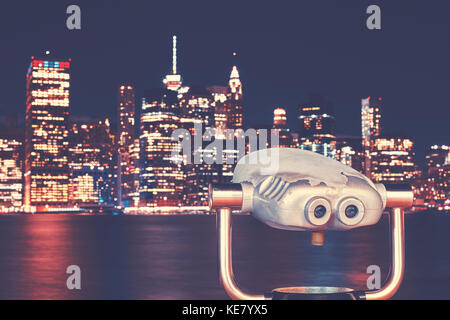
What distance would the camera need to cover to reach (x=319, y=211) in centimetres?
302

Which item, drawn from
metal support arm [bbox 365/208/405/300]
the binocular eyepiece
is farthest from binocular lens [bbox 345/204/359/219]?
metal support arm [bbox 365/208/405/300]

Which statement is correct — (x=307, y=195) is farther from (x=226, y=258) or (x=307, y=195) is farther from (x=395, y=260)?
(x=395, y=260)

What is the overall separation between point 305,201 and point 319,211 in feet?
0.22

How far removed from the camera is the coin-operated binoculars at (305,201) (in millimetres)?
3018

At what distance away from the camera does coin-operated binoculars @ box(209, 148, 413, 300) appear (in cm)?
302

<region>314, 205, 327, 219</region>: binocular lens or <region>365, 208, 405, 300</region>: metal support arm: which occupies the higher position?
<region>314, 205, 327, 219</region>: binocular lens

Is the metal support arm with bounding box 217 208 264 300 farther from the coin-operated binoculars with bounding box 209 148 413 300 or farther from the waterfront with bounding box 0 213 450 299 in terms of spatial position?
the waterfront with bounding box 0 213 450 299

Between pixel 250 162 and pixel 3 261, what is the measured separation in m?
71.5

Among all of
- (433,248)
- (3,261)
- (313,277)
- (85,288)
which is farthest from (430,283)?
(433,248)

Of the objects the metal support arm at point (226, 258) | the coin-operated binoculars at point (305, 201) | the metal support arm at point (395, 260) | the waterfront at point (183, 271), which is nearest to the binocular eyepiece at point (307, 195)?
the coin-operated binoculars at point (305, 201)

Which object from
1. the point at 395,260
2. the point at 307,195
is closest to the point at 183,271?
the point at 395,260

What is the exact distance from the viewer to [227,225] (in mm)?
3422
